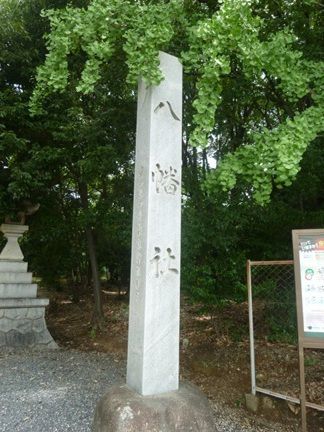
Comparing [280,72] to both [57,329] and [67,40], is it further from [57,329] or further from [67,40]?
[57,329]

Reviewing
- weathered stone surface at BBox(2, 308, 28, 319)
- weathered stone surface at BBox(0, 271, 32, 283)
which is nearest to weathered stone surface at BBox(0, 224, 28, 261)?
weathered stone surface at BBox(0, 271, 32, 283)

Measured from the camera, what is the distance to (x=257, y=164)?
11.7 ft

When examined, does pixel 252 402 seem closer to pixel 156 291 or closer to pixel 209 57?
pixel 156 291

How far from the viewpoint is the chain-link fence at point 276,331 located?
4.84m

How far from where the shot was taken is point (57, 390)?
4395 millimetres

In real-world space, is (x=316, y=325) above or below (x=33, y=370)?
above

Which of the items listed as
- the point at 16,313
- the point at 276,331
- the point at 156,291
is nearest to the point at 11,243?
the point at 16,313

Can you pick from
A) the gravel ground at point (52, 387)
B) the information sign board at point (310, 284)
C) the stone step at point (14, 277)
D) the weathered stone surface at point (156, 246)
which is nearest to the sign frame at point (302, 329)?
the information sign board at point (310, 284)

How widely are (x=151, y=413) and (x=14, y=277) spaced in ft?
16.0

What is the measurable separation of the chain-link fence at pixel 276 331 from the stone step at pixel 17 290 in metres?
3.86

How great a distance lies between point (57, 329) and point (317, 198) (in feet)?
18.7

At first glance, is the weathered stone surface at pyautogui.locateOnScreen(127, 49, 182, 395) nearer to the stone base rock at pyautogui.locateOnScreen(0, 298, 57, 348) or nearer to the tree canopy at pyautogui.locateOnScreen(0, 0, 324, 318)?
the tree canopy at pyautogui.locateOnScreen(0, 0, 324, 318)

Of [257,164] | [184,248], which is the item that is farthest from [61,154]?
[257,164]

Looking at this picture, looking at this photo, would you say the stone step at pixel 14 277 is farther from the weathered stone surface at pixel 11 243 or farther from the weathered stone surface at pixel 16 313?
the weathered stone surface at pixel 16 313
